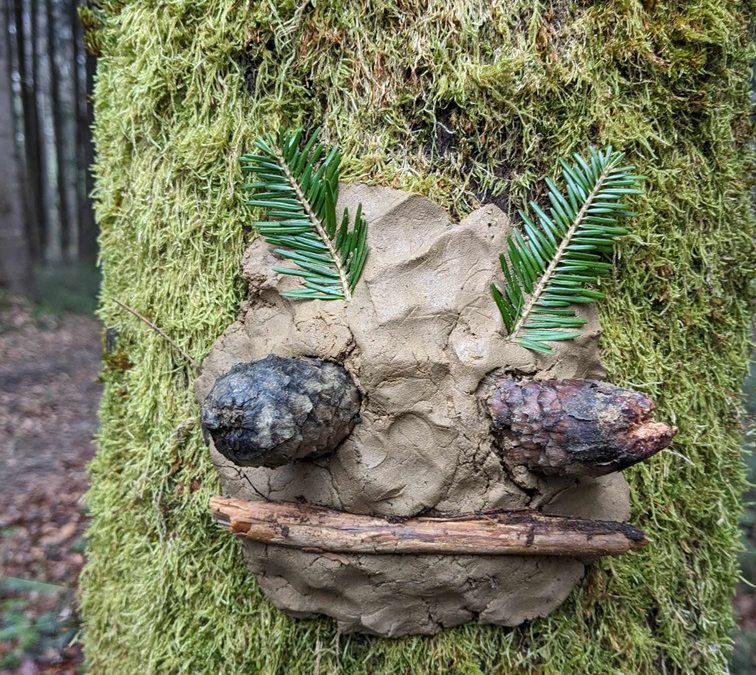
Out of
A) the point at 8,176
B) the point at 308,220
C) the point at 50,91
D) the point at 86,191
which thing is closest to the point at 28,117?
the point at 50,91

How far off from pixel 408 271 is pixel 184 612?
40.5 inches

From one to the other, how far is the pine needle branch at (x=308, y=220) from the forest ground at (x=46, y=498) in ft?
4.06

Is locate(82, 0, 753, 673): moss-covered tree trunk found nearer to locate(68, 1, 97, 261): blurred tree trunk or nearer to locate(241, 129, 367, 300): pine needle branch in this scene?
locate(241, 129, 367, 300): pine needle branch

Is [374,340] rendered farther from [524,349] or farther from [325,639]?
[325,639]

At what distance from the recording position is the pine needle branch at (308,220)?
47.0 inches

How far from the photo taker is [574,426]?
3.44 ft

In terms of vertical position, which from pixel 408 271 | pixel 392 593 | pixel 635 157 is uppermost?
pixel 635 157

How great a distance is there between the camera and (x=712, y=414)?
1396 millimetres

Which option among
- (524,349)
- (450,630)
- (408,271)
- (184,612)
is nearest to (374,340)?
(408,271)

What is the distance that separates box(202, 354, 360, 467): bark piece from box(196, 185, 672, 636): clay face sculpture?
7 centimetres

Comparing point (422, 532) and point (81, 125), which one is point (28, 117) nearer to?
point (81, 125)

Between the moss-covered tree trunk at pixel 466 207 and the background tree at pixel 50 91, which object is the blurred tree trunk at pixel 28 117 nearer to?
the background tree at pixel 50 91

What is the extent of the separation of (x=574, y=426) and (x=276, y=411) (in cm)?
56

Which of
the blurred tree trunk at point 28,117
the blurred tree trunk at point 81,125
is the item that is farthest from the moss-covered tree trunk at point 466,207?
the blurred tree trunk at point 28,117
